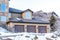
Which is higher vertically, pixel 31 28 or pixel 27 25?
pixel 27 25

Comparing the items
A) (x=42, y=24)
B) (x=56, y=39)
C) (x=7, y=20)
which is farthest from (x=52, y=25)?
(x=56, y=39)

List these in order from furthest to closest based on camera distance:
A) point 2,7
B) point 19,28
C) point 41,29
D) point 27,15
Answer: point 27,15
point 2,7
point 41,29
point 19,28

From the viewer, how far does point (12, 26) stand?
35.3m

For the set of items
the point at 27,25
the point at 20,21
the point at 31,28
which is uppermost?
the point at 20,21

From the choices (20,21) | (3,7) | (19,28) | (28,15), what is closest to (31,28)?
(19,28)

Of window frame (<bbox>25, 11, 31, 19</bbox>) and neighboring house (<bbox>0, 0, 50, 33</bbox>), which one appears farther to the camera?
window frame (<bbox>25, 11, 31, 19</bbox>)

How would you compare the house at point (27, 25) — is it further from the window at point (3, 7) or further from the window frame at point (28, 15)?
the window at point (3, 7)

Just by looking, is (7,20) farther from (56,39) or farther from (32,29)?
(56,39)

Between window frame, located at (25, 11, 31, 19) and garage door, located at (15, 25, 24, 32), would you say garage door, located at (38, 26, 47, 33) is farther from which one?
garage door, located at (15, 25, 24, 32)

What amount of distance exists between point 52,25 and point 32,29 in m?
8.31

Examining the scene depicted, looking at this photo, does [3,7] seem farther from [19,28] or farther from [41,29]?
[41,29]

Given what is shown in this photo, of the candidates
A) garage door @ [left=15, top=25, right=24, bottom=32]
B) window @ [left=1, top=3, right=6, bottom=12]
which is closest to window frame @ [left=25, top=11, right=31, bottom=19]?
garage door @ [left=15, top=25, right=24, bottom=32]

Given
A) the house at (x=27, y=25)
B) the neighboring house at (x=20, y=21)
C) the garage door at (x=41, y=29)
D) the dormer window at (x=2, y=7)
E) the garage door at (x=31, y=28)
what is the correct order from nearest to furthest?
the house at (x=27, y=25)
the neighboring house at (x=20, y=21)
the garage door at (x=31, y=28)
the garage door at (x=41, y=29)
the dormer window at (x=2, y=7)

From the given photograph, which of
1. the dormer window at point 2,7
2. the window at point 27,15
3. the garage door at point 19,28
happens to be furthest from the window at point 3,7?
the garage door at point 19,28
